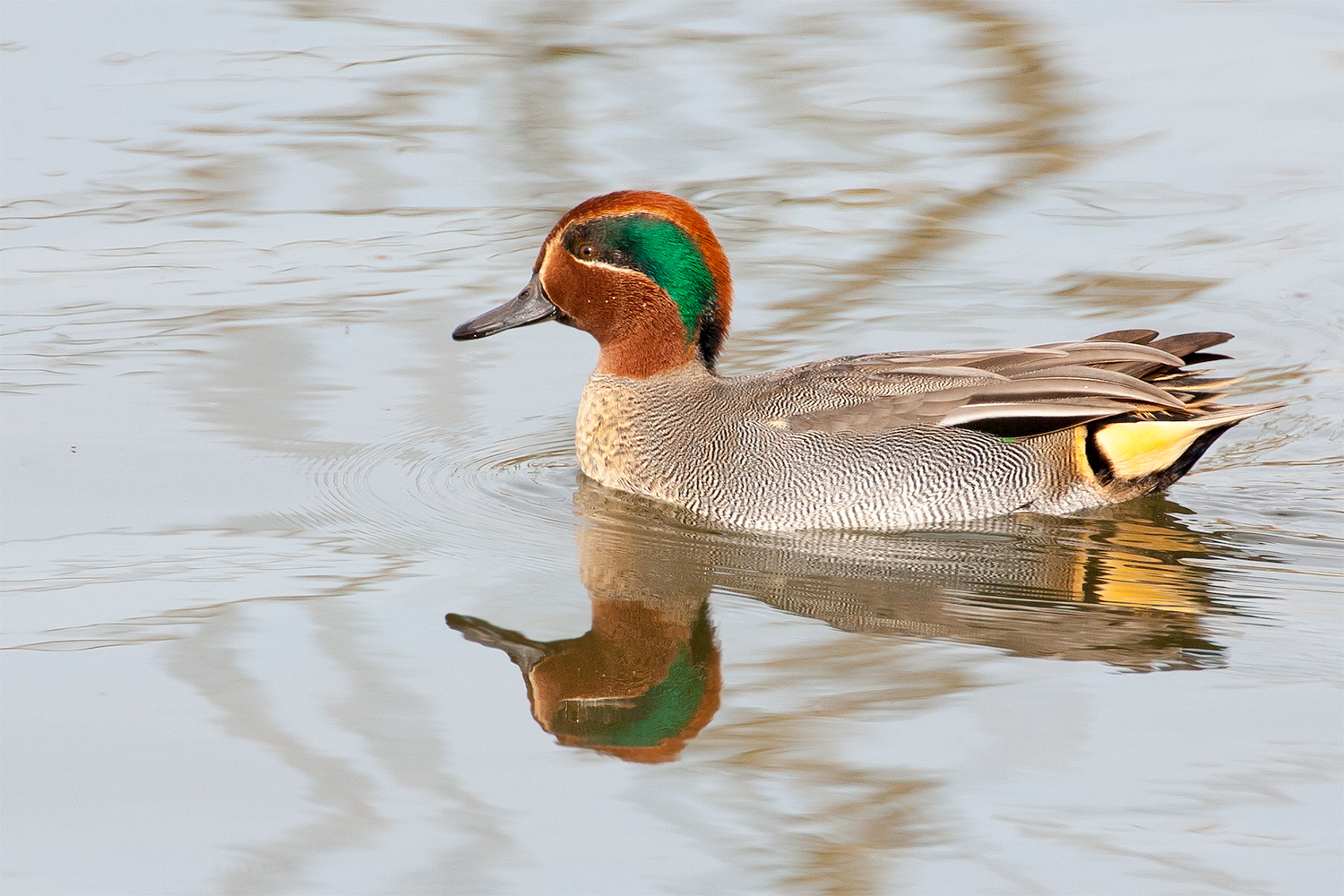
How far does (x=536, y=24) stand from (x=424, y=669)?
858 centimetres

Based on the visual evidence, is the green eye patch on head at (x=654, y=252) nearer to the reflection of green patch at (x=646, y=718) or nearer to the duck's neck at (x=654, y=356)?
the duck's neck at (x=654, y=356)

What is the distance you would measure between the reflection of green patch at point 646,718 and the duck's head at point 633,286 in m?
2.18

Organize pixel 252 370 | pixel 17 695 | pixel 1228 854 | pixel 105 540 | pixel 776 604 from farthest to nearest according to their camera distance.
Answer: pixel 252 370, pixel 105 540, pixel 776 604, pixel 17 695, pixel 1228 854

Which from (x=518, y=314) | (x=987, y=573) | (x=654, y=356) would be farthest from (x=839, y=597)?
(x=518, y=314)

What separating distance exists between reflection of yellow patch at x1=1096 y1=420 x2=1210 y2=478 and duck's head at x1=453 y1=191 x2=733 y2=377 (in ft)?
5.25

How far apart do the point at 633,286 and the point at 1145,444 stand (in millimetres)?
2067

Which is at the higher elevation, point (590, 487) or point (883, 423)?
point (883, 423)

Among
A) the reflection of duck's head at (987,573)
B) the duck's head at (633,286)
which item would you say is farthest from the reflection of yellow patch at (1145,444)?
the duck's head at (633,286)

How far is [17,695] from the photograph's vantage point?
5.14 m

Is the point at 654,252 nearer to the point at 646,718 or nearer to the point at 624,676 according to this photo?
the point at 624,676

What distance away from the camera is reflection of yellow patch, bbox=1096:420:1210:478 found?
6582 millimetres

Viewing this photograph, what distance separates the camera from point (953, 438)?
6.67 metres

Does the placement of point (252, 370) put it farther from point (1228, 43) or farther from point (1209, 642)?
point (1228, 43)

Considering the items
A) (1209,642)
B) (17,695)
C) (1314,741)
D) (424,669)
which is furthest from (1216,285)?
(17,695)
